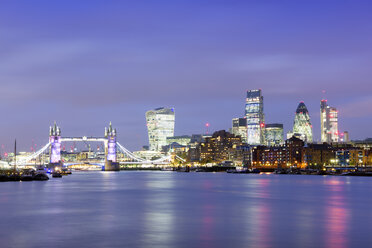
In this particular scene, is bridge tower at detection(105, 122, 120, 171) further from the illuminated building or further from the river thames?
the river thames

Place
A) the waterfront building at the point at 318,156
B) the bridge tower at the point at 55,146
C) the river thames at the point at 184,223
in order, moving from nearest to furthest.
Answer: the river thames at the point at 184,223, the bridge tower at the point at 55,146, the waterfront building at the point at 318,156

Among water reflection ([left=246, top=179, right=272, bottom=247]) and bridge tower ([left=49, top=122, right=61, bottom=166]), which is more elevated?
bridge tower ([left=49, top=122, right=61, bottom=166])

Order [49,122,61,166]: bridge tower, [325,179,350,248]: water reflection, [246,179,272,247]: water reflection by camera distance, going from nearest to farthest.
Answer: [325,179,350,248]: water reflection, [246,179,272,247]: water reflection, [49,122,61,166]: bridge tower

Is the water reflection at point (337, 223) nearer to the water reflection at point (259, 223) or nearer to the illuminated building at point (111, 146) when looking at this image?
the water reflection at point (259, 223)

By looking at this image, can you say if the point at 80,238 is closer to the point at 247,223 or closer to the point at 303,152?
the point at 247,223

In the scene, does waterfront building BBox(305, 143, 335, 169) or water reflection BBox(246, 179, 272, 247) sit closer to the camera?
water reflection BBox(246, 179, 272, 247)

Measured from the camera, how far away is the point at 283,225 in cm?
3225

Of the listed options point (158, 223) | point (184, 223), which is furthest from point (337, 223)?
point (158, 223)

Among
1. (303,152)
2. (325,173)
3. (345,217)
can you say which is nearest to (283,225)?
(345,217)

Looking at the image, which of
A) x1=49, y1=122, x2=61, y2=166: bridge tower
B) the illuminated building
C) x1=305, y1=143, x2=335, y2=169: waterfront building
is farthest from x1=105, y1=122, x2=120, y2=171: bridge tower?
x1=305, y1=143, x2=335, y2=169: waterfront building

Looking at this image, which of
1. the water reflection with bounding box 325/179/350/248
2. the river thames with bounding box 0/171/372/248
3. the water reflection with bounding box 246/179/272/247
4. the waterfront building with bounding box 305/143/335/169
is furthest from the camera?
the waterfront building with bounding box 305/143/335/169

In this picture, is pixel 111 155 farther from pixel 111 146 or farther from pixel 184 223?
pixel 184 223

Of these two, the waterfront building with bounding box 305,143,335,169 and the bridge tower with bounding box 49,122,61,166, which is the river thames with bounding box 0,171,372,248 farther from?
the waterfront building with bounding box 305,143,335,169

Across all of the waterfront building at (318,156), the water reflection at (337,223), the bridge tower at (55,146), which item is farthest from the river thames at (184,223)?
the waterfront building at (318,156)
